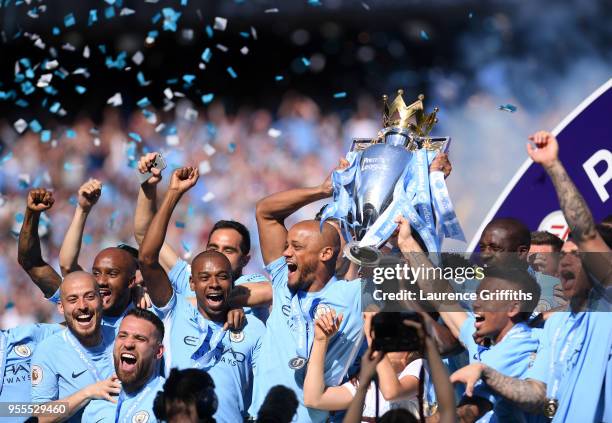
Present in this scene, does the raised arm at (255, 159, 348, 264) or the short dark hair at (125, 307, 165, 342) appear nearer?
the short dark hair at (125, 307, 165, 342)

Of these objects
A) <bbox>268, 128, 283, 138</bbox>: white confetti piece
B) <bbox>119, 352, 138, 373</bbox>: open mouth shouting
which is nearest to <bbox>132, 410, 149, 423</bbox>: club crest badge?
<bbox>119, 352, 138, 373</bbox>: open mouth shouting

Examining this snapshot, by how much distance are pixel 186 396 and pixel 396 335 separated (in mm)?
1019

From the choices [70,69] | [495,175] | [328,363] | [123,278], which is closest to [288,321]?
[328,363]

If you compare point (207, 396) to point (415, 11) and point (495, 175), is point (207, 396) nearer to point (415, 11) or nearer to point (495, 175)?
point (495, 175)

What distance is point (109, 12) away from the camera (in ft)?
27.7

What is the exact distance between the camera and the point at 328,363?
5.12 metres

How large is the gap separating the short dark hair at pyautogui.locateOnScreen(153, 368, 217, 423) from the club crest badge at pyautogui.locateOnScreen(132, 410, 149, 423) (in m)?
0.06

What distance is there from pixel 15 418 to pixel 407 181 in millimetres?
2228

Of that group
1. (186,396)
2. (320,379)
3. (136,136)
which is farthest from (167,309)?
(136,136)

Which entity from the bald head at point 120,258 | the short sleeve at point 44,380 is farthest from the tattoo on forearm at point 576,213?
the short sleeve at point 44,380

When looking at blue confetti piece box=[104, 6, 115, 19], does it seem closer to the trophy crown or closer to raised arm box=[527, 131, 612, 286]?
the trophy crown

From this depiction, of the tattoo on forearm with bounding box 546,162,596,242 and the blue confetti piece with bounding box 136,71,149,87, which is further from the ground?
the blue confetti piece with bounding box 136,71,149,87

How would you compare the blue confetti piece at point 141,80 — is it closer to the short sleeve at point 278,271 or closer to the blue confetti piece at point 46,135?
the blue confetti piece at point 46,135

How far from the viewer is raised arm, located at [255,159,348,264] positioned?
231 inches
